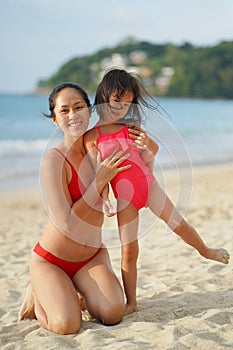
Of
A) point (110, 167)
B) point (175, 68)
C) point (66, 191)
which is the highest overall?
point (175, 68)

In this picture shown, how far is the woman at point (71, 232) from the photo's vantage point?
3184 millimetres

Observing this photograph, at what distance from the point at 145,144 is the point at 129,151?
109mm

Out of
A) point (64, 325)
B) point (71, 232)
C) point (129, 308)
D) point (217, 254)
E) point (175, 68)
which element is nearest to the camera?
point (64, 325)

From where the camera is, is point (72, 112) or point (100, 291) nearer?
point (72, 112)

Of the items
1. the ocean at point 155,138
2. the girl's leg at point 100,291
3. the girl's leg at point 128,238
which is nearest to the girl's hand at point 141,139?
the ocean at point 155,138

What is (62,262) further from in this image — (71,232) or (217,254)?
(217,254)

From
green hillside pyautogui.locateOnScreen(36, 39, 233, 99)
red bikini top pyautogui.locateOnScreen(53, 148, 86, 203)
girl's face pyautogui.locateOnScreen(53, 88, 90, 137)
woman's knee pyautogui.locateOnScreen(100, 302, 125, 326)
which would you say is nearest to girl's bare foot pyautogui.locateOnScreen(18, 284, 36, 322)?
woman's knee pyautogui.locateOnScreen(100, 302, 125, 326)

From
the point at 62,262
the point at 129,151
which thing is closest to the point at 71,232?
the point at 62,262

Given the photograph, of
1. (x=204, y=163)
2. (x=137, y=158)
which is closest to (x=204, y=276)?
(x=137, y=158)

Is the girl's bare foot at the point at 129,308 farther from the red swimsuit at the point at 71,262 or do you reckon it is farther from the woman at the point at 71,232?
the red swimsuit at the point at 71,262

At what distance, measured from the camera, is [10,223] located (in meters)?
7.00

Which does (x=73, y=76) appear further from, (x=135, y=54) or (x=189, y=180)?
(x=189, y=180)

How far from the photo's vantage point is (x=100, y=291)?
335 cm

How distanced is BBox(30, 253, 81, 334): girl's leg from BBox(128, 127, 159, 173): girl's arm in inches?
34.6
